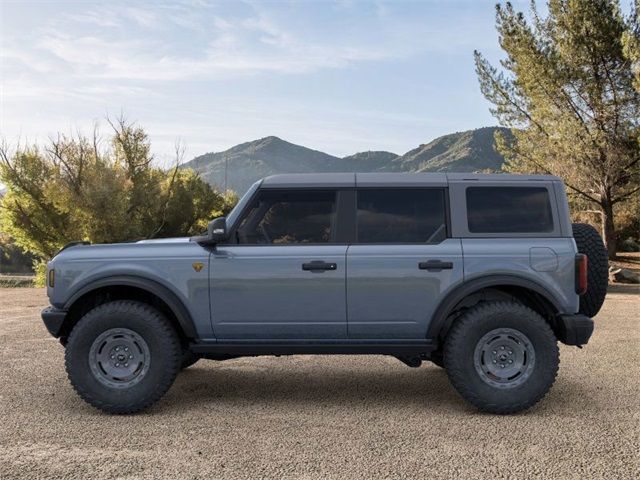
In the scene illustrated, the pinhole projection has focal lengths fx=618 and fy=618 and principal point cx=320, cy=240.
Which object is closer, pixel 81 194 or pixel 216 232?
pixel 216 232

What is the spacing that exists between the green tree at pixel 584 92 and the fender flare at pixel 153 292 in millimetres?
20796

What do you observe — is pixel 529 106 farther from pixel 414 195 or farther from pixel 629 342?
pixel 414 195

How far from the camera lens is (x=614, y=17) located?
2239 centimetres

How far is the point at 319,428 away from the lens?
15.2 ft

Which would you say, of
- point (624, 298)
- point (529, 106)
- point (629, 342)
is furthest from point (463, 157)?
point (629, 342)

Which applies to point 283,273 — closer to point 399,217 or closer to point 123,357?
point 399,217

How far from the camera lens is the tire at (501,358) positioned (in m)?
4.95

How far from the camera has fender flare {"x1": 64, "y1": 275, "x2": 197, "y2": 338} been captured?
5062 millimetres

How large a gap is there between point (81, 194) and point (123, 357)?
2609cm

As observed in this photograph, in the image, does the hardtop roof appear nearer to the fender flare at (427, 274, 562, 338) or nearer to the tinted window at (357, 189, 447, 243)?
the tinted window at (357, 189, 447, 243)

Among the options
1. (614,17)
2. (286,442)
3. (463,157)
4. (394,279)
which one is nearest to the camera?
(286,442)

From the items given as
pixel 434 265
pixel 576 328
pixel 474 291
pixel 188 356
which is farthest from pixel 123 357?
pixel 576 328

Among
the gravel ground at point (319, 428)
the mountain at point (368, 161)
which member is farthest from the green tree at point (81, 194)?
the mountain at point (368, 161)

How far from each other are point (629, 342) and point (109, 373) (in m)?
7.04
